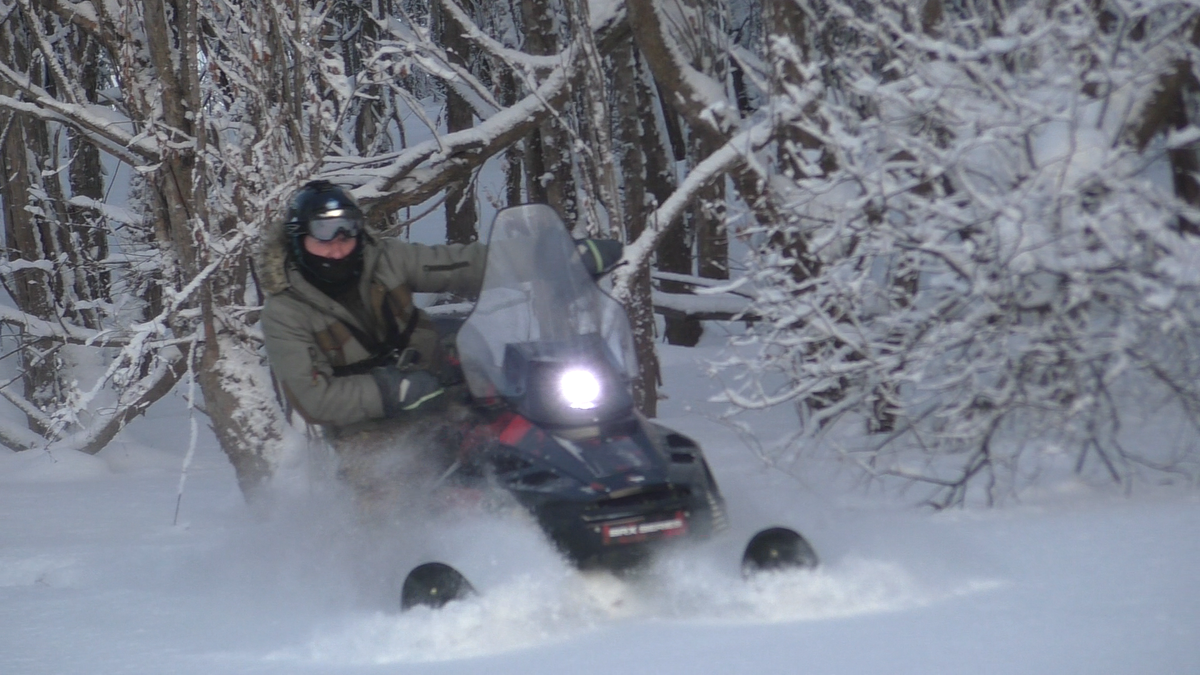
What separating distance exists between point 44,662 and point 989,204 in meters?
3.42

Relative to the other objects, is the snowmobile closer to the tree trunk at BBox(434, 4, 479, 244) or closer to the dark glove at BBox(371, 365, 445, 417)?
the dark glove at BBox(371, 365, 445, 417)

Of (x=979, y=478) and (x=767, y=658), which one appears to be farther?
(x=979, y=478)

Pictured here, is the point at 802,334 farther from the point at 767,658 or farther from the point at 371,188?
the point at 371,188

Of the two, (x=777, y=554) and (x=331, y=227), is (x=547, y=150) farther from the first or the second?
(x=777, y=554)

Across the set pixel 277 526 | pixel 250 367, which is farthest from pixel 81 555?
pixel 250 367

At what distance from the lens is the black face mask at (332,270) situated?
4242mm

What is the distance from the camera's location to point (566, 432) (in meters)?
3.47

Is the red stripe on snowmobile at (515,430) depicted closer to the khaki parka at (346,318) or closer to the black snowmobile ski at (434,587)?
the black snowmobile ski at (434,587)

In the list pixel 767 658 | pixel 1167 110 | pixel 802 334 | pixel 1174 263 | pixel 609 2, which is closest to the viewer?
pixel 767 658

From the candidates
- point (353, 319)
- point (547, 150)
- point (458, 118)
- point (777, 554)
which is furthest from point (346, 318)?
point (458, 118)

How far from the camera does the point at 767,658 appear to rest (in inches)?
113

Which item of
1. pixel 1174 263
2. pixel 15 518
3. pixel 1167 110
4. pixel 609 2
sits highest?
pixel 609 2

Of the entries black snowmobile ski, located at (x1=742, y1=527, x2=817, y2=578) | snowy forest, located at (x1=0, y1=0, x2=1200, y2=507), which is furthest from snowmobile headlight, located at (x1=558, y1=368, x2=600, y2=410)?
snowy forest, located at (x1=0, y1=0, x2=1200, y2=507)

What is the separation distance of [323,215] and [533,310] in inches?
37.6
